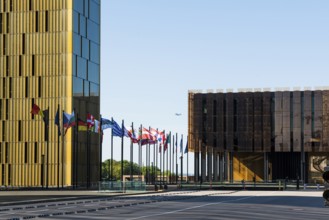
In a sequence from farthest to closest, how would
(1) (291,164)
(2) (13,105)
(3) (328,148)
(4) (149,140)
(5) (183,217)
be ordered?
(1) (291,164), (3) (328,148), (2) (13,105), (4) (149,140), (5) (183,217)

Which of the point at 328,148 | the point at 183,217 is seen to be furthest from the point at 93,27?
the point at 183,217

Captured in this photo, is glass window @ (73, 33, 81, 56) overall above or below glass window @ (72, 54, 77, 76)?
above

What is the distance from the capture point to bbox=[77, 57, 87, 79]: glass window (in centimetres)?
10762

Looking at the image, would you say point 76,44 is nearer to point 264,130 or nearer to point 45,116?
point 45,116

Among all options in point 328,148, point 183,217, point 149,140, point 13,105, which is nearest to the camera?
point 183,217

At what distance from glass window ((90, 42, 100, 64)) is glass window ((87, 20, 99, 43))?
2.82 feet

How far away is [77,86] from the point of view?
107 meters

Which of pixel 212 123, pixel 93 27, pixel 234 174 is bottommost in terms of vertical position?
pixel 234 174

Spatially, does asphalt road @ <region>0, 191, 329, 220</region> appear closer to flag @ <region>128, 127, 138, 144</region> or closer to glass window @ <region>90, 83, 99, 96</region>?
flag @ <region>128, 127, 138, 144</region>

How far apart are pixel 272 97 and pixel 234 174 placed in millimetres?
22012

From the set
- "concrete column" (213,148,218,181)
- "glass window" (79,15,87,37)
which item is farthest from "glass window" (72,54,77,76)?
"concrete column" (213,148,218,181)

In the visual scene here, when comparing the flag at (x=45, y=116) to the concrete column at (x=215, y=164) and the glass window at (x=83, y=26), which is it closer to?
the glass window at (x=83, y=26)

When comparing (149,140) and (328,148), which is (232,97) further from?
(149,140)

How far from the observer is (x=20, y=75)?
356 ft
